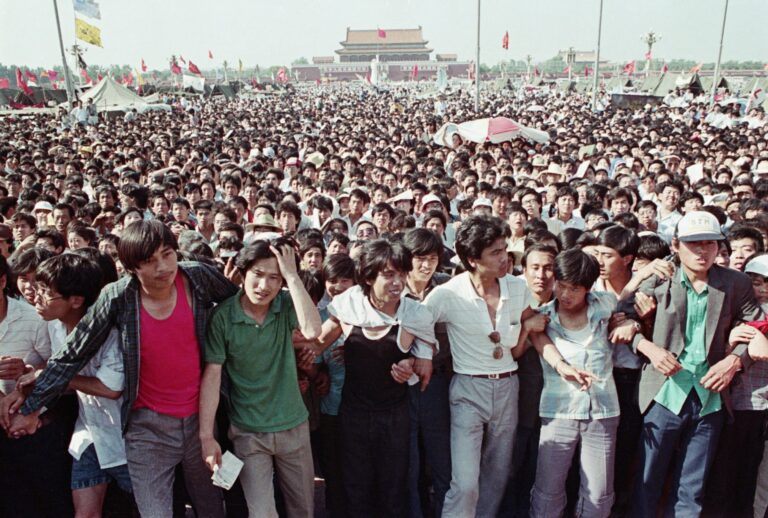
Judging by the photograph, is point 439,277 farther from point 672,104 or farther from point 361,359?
point 672,104

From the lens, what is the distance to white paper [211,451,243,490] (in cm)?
229

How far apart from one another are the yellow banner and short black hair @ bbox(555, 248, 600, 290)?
23880mm

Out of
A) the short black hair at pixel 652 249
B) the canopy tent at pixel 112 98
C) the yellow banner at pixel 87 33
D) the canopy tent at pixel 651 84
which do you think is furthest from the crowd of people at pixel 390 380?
the canopy tent at pixel 651 84

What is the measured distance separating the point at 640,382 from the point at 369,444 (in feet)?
4.58

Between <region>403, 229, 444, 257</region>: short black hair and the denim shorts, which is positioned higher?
<region>403, 229, 444, 257</region>: short black hair

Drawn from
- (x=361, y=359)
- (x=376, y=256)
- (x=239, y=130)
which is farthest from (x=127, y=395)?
(x=239, y=130)

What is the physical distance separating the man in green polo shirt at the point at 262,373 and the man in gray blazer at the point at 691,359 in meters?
1.63

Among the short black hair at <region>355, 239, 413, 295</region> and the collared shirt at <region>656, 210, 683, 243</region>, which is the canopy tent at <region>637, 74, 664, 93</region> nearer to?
the collared shirt at <region>656, 210, 683, 243</region>

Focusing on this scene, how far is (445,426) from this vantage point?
289 centimetres

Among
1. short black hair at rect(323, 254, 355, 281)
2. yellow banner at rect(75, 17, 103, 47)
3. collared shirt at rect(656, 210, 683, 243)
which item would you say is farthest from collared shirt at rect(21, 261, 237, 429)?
yellow banner at rect(75, 17, 103, 47)

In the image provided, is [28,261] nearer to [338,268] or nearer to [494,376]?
[338,268]

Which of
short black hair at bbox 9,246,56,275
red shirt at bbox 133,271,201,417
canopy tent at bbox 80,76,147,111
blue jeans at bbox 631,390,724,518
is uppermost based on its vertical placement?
canopy tent at bbox 80,76,147,111

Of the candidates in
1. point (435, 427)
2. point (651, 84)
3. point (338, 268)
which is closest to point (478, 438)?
point (435, 427)

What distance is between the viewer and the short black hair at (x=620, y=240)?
10.6 feet
